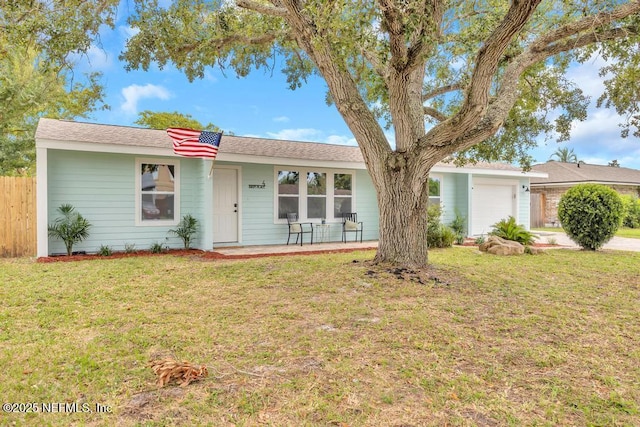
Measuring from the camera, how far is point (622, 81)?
786 centimetres

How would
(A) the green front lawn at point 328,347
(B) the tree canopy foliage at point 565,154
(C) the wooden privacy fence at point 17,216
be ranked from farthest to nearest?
(B) the tree canopy foliage at point 565,154
(C) the wooden privacy fence at point 17,216
(A) the green front lawn at point 328,347

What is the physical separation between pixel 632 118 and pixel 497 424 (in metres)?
9.03

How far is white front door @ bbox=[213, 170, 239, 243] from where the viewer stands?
1025 cm

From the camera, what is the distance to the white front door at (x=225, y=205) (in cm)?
1025

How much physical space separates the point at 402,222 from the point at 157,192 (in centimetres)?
624

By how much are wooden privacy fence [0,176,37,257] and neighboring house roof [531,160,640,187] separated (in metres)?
20.6

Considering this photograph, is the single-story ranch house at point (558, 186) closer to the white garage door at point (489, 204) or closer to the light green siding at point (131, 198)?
the white garage door at point (489, 204)

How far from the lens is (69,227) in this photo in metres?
8.34

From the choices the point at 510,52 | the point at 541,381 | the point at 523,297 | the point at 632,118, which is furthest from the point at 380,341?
the point at 632,118

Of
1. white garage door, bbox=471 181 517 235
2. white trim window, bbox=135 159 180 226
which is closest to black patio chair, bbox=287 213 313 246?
white trim window, bbox=135 159 180 226

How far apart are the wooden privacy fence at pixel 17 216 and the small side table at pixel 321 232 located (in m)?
6.91

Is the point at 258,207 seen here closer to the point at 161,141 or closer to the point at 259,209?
the point at 259,209

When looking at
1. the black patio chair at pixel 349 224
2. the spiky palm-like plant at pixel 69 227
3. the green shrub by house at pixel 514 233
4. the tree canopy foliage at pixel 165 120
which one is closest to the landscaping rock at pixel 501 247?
the green shrub by house at pixel 514 233

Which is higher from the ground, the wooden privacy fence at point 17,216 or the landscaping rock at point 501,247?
the wooden privacy fence at point 17,216
